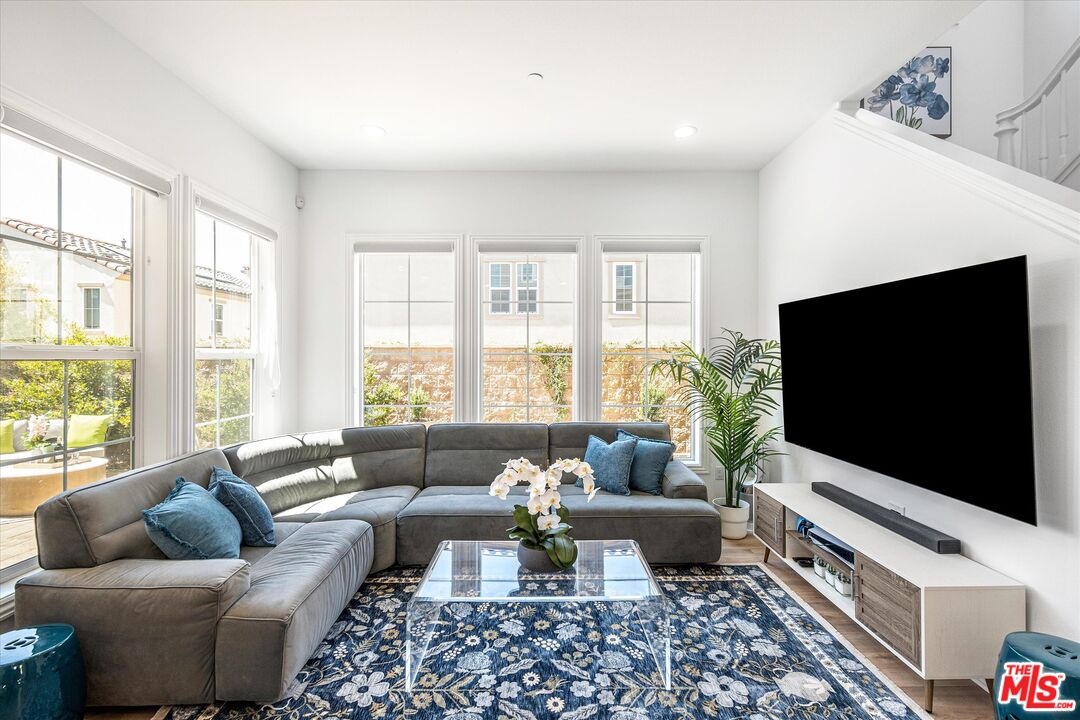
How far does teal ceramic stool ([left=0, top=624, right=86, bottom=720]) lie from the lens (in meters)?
1.46

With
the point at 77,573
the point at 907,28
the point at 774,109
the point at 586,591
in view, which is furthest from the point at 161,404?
the point at 907,28

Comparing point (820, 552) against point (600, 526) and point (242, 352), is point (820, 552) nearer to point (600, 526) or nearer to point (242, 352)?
point (600, 526)

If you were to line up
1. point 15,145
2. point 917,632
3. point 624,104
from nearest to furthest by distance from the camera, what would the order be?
point 917,632
point 15,145
point 624,104

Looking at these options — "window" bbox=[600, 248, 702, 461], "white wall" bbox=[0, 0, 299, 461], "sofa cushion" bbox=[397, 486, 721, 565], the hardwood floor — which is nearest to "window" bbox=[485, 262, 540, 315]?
"window" bbox=[600, 248, 702, 461]

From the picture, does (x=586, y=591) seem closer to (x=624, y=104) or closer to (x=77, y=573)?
(x=77, y=573)

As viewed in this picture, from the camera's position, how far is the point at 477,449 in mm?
3779

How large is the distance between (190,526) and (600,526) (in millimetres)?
2082

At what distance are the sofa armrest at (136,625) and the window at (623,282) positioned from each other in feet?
11.0

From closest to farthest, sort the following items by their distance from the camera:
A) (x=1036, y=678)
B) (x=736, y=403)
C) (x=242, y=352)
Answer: (x=1036, y=678), (x=242, y=352), (x=736, y=403)

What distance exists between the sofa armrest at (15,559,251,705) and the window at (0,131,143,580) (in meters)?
0.44

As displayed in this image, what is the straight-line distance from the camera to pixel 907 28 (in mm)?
2295

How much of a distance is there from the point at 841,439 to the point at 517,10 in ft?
8.81

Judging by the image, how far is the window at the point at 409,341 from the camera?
4234mm

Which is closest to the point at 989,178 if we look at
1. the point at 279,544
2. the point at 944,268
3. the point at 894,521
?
the point at 944,268
